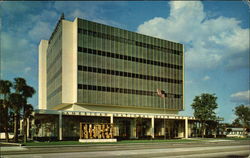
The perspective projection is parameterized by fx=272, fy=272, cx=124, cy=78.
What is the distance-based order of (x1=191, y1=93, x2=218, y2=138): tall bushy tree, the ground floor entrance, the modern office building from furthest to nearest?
(x1=191, y1=93, x2=218, y2=138): tall bushy tree → the modern office building → the ground floor entrance

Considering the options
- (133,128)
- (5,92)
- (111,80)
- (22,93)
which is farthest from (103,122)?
(5,92)

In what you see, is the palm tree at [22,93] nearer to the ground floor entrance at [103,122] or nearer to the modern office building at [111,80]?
the ground floor entrance at [103,122]

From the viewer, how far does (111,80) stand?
209 feet

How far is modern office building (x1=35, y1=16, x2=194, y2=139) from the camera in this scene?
59188 mm

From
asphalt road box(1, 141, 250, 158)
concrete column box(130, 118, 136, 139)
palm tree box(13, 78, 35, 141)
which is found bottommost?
concrete column box(130, 118, 136, 139)

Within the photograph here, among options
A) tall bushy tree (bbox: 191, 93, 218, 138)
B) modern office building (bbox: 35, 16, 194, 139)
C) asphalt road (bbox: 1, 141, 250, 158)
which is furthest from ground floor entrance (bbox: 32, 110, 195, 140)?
asphalt road (bbox: 1, 141, 250, 158)

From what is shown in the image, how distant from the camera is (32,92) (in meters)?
42.3

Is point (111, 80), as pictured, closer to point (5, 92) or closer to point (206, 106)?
point (206, 106)

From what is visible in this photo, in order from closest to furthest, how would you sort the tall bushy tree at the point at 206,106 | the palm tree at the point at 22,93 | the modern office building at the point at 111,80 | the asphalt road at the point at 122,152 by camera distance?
the asphalt road at the point at 122,152 → the palm tree at the point at 22,93 → the modern office building at the point at 111,80 → the tall bushy tree at the point at 206,106

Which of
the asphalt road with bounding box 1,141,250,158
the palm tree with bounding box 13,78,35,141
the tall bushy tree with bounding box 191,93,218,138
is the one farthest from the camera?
the tall bushy tree with bounding box 191,93,218,138

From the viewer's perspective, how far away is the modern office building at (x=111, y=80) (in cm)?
5919

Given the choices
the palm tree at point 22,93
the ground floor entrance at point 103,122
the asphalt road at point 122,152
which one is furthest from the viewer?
the ground floor entrance at point 103,122

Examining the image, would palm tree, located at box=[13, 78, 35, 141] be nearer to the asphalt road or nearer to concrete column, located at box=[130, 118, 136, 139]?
the asphalt road

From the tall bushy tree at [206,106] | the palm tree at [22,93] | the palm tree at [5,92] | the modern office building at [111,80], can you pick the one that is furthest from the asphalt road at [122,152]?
the tall bushy tree at [206,106]
